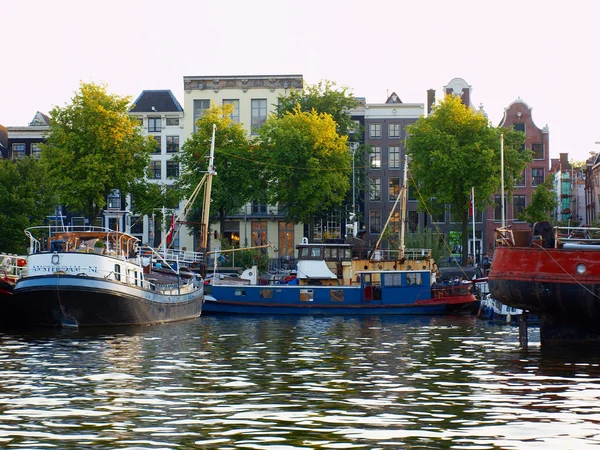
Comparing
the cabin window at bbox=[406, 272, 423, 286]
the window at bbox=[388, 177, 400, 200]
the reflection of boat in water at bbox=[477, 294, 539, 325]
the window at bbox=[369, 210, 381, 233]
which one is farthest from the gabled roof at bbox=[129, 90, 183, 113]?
the reflection of boat in water at bbox=[477, 294, 539, 325]

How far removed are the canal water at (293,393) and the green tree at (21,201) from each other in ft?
126

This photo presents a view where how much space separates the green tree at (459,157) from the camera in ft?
246

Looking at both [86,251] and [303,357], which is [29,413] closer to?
[303,357]

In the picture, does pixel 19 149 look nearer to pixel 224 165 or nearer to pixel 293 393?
pixel 224 165

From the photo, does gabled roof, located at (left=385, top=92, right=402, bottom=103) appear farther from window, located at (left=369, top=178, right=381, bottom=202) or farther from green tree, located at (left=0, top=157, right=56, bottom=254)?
green tree, located at (left=0, top=157, right=56, bottom=254)

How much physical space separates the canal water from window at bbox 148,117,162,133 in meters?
64.1

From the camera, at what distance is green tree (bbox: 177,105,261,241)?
249 ft

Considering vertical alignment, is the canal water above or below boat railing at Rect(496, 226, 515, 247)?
below

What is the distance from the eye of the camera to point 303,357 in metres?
29.2

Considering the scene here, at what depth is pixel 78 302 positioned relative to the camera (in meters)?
39.6

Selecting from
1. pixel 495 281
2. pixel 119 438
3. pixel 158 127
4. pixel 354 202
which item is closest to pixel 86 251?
pixel 495 281

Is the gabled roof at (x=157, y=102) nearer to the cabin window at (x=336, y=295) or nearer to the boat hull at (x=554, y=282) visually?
the cabin window at (x=336, y=295)

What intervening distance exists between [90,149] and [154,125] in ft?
91.6

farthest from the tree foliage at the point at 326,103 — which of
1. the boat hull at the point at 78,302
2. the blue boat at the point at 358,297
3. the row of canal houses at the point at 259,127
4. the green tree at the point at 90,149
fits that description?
the boat hull at the point at 78,302
